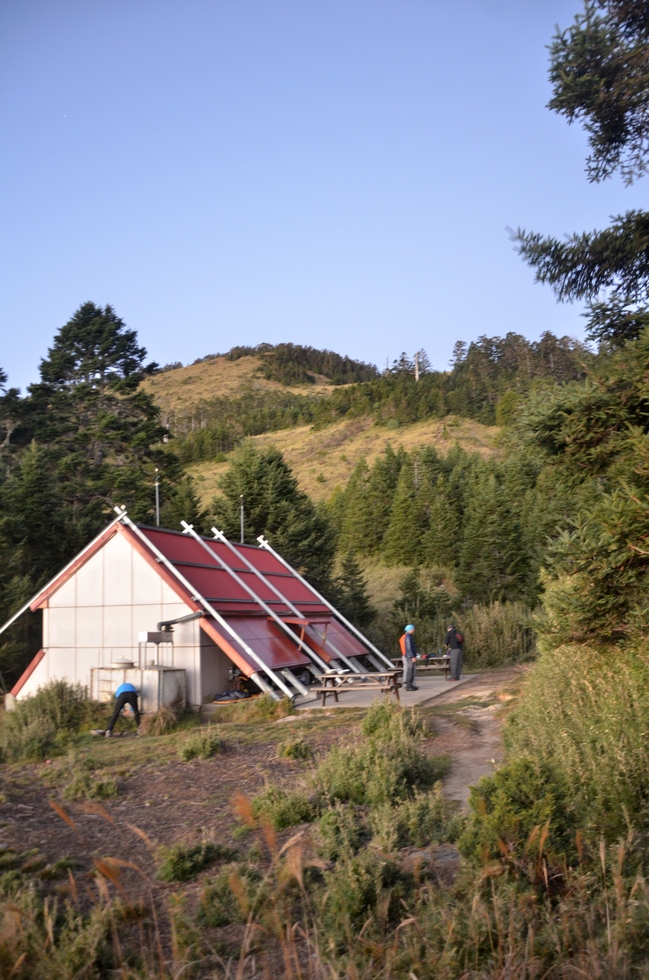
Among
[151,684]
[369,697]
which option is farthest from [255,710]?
[369,697]

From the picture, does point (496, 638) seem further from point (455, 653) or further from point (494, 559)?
point (494, 559)

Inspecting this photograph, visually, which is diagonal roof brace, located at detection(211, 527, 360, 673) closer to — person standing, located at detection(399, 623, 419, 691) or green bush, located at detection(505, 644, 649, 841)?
person standing, located at detection(399, 623, 419, 691)

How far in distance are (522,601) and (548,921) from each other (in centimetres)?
2873

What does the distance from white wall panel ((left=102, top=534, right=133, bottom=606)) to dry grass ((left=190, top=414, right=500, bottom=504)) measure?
43.5m

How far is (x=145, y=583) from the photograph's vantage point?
1941 cm

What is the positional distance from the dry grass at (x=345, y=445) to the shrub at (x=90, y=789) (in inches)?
2077

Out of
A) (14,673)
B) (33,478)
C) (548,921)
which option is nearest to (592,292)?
(548,921)

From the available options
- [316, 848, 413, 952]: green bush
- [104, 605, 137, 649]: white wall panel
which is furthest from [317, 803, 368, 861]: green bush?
[104, 605, 137, 649]: white wall panel

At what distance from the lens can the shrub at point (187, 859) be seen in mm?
6988

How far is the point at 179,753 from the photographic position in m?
12.3

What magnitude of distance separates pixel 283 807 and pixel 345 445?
2676 inches

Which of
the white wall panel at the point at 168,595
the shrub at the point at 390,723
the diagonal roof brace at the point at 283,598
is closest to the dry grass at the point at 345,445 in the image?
the diagonal roof brace at the point at 283,598

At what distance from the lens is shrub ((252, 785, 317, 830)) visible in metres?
8.27

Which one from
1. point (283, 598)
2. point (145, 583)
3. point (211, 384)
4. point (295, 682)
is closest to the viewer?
point (295, 682)
